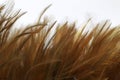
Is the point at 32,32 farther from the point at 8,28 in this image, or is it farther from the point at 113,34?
the point at 113,34

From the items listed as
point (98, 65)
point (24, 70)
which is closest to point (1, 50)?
point (24, 70)

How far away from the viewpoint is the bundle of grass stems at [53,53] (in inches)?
19.2

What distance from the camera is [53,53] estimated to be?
0.51 m

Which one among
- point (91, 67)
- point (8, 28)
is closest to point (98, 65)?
point (91, 67)

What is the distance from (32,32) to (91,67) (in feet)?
0.32

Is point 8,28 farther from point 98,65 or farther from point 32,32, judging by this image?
point 98,65

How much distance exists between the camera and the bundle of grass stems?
489 millimetres

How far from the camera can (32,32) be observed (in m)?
0.51

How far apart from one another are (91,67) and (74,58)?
0.09 feet

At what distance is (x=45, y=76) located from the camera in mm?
497

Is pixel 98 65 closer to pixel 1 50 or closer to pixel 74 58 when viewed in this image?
pixel 74 58

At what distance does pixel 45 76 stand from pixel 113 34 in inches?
5.5

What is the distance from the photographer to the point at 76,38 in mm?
543

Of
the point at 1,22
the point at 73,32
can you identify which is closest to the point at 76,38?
the point at 73,32
